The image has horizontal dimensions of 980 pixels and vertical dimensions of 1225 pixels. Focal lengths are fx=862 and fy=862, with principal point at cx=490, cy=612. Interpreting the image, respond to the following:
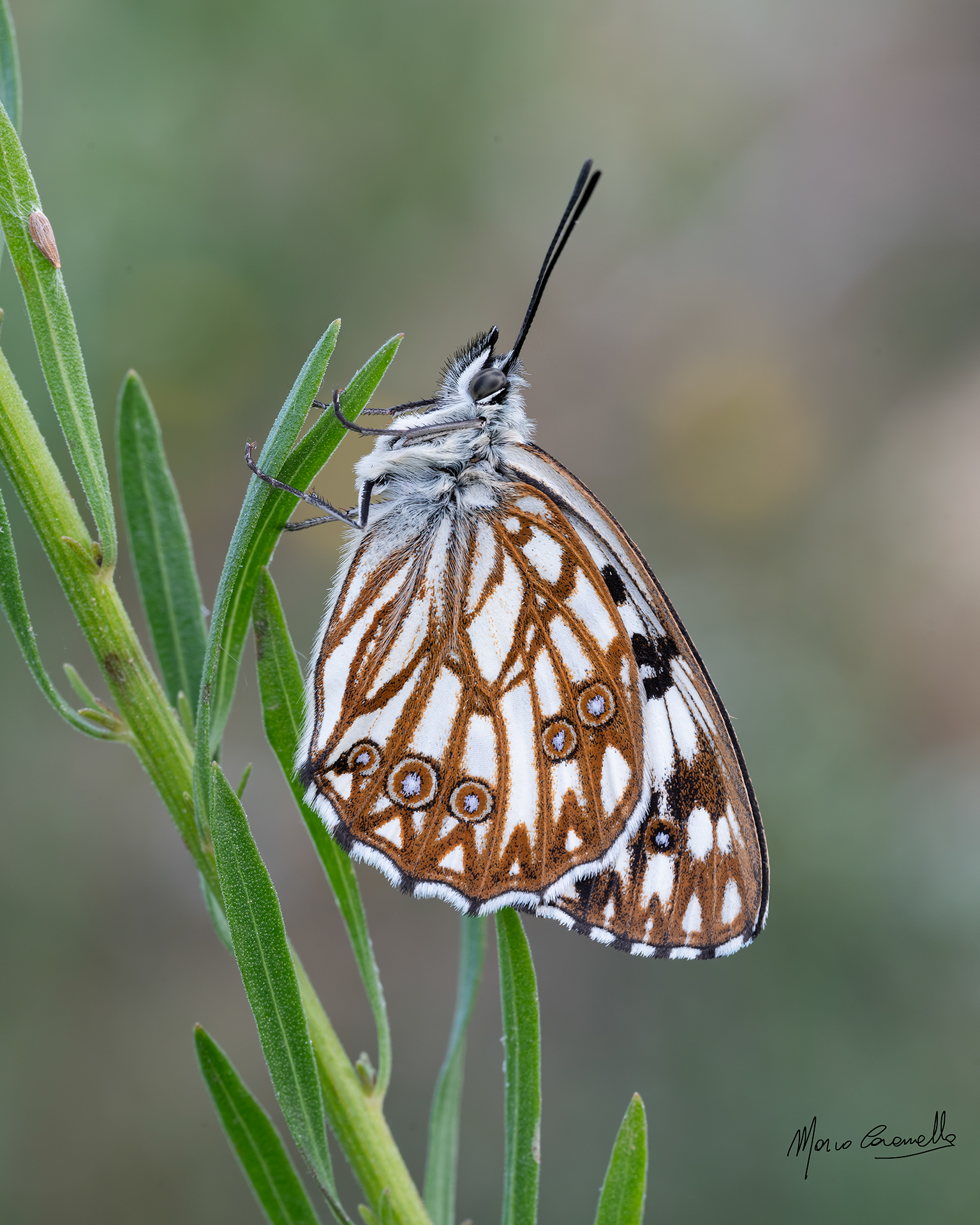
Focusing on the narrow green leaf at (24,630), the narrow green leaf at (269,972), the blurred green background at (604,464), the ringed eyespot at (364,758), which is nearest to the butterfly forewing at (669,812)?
the ringed eyespot at (364,758)

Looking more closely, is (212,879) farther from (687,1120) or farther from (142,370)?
(142,370)

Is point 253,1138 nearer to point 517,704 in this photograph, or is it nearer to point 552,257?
point 517,704

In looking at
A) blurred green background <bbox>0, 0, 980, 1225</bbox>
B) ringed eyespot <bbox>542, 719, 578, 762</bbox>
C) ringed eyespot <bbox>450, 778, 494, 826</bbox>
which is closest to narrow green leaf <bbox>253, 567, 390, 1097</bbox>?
ringed eyespot <bbox>450, 778, 494, 826</bbox>

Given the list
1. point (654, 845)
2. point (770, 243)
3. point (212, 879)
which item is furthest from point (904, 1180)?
point (770, 243)

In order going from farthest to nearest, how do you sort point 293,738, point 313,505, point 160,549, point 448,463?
point 448,463, point 313,505, point 160,549, point 293,738
